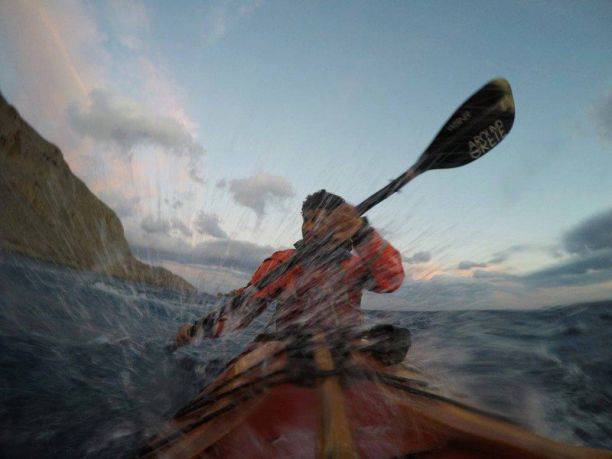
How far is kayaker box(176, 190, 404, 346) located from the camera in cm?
294

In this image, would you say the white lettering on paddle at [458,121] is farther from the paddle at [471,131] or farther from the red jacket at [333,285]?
the red jacket at [333,285]

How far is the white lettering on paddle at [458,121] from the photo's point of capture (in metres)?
4.03

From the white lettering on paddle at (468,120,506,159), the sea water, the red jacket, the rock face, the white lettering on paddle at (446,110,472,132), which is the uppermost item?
the rock face

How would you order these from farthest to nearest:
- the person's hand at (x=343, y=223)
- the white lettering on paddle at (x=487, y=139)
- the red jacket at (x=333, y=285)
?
the white lettering on paddle at (x=487, y=139) < the person's hand at (x=343, y=223) < the red jacket at (x=333, y=285)

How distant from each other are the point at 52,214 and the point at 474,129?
97279mm

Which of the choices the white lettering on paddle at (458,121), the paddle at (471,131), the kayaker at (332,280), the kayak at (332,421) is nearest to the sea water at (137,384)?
the kayak at (332,421)

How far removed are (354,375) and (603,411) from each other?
319 cm

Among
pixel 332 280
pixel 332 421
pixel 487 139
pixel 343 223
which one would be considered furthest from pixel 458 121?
pixel 332 421

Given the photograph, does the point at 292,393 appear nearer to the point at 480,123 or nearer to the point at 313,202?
the point at 313,202

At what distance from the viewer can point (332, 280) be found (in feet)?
10.4

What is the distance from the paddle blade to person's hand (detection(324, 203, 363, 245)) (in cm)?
133

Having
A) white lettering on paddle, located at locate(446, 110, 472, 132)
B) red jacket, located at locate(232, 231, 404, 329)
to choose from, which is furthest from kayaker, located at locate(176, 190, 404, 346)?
white lettering on paddle, located at locate(446, 110, 472, 132)

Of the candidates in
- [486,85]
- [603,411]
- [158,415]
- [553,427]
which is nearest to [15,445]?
[158,415]

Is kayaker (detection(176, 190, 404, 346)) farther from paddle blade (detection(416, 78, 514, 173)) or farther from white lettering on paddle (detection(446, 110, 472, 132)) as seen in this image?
white lettering on paddle (detection(446, 110, 472, 132))
